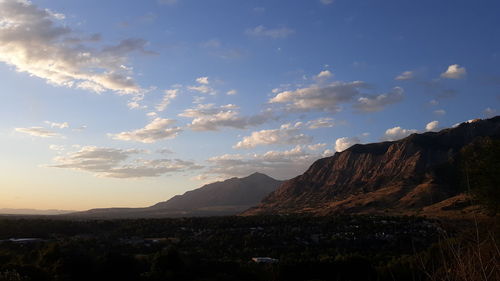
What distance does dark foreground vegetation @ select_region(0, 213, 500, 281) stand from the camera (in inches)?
439

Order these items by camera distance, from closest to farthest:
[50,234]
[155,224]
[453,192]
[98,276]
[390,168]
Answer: [98,276], [50,234], [155,224], [453,192], [390,168]

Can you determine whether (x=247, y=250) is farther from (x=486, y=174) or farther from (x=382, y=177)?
(x=382, y=177)

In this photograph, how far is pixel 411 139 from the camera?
470ft

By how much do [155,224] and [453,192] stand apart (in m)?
63.9

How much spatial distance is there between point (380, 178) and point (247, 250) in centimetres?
9392

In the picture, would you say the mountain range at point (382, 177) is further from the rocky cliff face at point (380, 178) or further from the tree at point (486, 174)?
the tree at point (486, 174)

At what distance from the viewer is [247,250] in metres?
44.7

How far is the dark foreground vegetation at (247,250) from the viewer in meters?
11.1

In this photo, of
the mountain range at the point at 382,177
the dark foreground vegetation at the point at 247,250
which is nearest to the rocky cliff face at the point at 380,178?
the mountain range at the point at 382,177

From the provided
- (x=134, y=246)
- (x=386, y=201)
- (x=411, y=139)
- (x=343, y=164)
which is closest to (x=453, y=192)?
(x=386, y=201)

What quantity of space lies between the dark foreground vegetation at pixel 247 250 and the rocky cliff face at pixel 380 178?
128ft

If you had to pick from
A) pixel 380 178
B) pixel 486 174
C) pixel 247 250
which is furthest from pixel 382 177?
pixel 247 250

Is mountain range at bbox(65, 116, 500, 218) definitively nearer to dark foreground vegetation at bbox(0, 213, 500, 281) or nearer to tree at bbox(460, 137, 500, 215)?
dark foreground vegetation at bbox(0, 213, 500, 281)

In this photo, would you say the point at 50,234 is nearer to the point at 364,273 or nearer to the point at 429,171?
the point at 364,273
